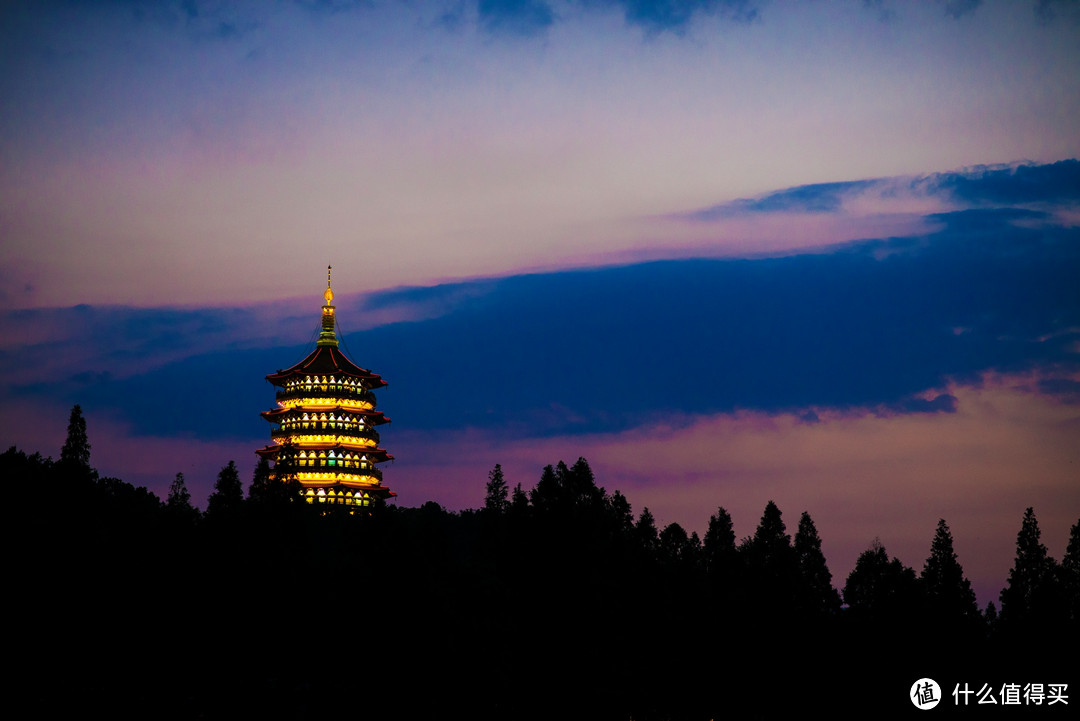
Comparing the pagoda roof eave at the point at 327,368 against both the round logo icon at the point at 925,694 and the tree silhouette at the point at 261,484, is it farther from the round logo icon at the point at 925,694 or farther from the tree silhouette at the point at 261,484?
the round logo icon at the point at 925,694

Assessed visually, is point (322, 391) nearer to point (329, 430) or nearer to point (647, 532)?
point (329, 430)

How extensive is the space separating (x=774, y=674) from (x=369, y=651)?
27.1 metres

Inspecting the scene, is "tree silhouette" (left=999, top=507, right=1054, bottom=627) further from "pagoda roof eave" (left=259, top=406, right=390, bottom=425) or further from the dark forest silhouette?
"pagoda roof eave" (left=259, top=406, right=390, bottom=425)

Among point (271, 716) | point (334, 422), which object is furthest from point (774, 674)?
point (334, 422)

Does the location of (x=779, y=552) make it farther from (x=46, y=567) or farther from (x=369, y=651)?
(x=46, y=567)

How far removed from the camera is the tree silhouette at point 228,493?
8100 cm

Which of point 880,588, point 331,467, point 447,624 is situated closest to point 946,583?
point 880,588

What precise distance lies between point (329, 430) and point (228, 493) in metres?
48.3

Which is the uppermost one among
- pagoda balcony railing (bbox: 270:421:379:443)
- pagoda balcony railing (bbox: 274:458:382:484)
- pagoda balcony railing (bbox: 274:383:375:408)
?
pagoda balcony railing (bbox: 274:383:375:408)

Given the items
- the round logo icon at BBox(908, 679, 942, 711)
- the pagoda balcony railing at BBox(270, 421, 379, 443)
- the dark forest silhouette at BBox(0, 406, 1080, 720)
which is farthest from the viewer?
the pagoda balcony railing at BBox(270, 421, 379, 443)

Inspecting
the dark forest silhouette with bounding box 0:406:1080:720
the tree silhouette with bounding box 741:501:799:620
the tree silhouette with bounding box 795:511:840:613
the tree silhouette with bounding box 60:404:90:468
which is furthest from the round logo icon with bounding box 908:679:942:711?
the tree silhouette with bounding box 60:404:90:468

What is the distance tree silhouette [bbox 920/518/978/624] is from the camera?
90.8 m

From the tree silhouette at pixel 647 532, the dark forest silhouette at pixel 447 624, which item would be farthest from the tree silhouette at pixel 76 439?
the tree silhouette at pixel 647 532

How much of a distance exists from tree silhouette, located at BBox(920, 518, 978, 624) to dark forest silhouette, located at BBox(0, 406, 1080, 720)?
940 millimetres
